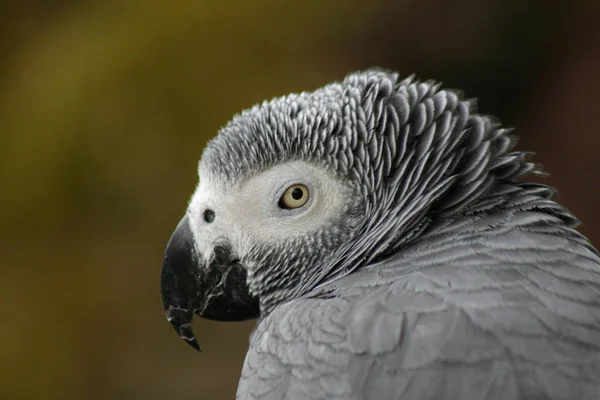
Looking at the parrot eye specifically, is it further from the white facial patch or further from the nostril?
the nostril

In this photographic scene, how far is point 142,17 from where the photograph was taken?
3719 millimetres

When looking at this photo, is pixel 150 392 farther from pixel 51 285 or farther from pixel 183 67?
pixel 183 67

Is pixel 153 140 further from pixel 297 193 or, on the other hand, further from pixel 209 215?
pixel 297 193

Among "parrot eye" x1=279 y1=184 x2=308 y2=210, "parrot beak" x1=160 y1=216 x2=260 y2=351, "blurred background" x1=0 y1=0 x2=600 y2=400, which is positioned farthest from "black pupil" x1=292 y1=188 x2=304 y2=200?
"blurred background" x1=0 y1=0 x2=600 y2=400

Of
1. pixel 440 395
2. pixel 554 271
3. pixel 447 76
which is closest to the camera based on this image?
pixel 440 395

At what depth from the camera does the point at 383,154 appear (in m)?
1.41

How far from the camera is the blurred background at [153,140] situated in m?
3.61

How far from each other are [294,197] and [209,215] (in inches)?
9.2

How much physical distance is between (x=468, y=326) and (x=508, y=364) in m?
0.09

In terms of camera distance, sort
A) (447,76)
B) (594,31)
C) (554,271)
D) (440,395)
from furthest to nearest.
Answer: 1. (447,76)
2. (594,31)
3. (554,271)
4. (440,395)

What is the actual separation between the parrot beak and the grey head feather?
0.19 feet

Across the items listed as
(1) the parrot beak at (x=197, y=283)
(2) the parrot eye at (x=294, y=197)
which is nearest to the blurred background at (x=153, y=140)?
(1) the parrot beak at (x=197, y=283)

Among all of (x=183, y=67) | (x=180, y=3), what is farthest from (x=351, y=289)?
(x=180, y=3)

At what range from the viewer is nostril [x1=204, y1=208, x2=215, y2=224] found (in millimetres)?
1562
